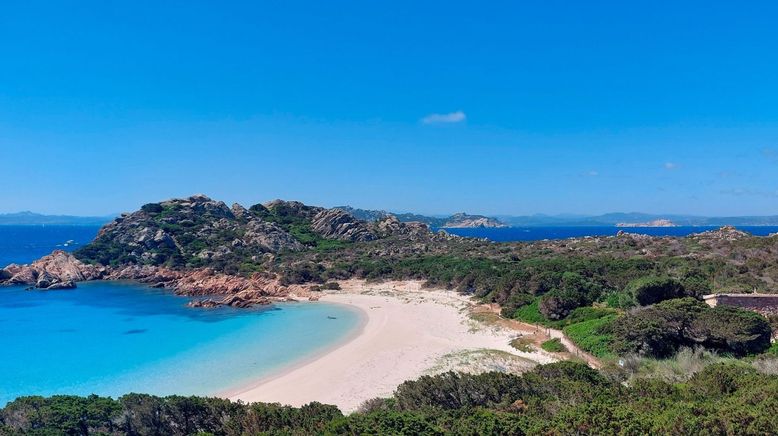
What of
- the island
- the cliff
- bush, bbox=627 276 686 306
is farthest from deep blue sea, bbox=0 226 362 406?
bush, bbox=627 276 686 306

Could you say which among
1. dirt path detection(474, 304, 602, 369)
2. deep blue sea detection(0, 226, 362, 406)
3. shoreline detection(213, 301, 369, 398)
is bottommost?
deep blue sea detection(0, 226, 362, 406)

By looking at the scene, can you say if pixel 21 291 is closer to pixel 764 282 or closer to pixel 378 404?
pixel 378 404

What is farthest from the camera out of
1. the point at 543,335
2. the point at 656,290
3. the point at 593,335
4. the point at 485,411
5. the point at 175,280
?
the point at 175,280

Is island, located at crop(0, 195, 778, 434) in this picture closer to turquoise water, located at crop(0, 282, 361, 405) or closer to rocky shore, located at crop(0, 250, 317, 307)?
rocky shore, located at crop(0, 250, 317, 307)

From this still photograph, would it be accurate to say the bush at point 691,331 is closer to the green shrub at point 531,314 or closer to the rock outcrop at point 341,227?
the green shrub at point 531,314

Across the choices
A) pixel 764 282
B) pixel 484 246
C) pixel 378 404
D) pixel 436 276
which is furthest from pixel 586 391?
pixel 484 246

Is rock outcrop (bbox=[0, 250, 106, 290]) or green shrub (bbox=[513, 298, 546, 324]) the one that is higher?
green shrub (bbox=[513, 298, 546, 324])

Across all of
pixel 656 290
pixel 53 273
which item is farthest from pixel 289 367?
pixel 53 273

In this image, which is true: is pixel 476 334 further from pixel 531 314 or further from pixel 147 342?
pixel 147 342
